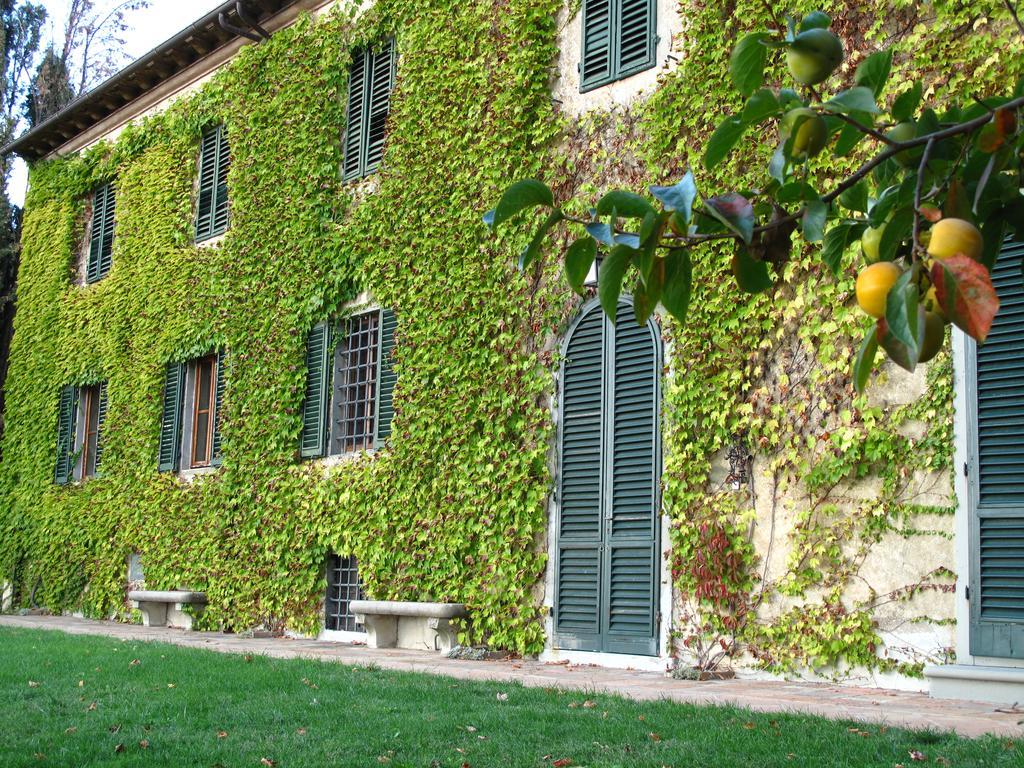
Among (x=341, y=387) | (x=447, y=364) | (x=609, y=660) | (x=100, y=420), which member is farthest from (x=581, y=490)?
(x=100, y=420)

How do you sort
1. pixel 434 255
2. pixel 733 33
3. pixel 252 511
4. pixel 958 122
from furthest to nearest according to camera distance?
1. pixel 252 511
2. pixel 434 255
3. pixel 733 33
4. pixel 958 122

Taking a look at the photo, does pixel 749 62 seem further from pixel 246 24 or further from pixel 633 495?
pixel 246 24

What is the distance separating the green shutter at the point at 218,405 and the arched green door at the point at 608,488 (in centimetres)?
567

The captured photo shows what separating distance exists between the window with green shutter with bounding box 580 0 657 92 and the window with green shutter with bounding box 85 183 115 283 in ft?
31.3

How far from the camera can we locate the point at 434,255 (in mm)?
10945

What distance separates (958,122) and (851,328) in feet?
18.5

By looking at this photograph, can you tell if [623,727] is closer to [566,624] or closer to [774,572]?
[774,572]

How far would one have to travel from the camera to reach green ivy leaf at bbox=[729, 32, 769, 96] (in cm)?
185

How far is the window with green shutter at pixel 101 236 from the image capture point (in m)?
17.1

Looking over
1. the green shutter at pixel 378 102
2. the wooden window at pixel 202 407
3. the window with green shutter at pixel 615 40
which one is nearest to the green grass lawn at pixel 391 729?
the window with green shutter at pixel 615 40

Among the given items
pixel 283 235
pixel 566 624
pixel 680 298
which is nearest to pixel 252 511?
pixel 283 235

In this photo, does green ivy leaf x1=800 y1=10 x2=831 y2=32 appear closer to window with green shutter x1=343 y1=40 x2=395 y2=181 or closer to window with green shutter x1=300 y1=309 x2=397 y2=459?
window with green shutter x1=300 y1=309 x2=397 y2=459

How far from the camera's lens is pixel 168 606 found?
14.1m

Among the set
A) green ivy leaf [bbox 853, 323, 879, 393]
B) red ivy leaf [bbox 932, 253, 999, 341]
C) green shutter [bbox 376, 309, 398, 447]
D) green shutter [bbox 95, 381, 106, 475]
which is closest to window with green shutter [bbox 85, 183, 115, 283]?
green shutter [bbox 95, 381, 106, 475]
